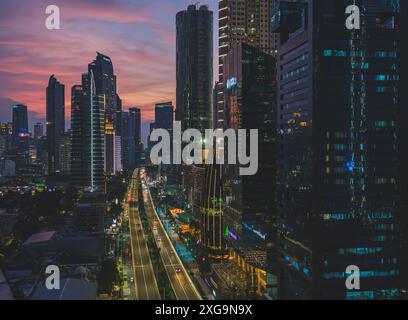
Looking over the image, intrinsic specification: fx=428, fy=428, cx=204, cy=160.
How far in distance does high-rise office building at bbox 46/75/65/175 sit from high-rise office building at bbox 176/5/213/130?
18610 millimetres

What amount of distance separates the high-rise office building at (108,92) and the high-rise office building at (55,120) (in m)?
5.86

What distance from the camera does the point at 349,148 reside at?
1402 cm

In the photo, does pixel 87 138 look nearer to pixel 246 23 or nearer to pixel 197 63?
pixel 246 23

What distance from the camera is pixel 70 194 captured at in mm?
36000

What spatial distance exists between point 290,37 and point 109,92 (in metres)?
63.6

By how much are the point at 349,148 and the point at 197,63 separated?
44.1 meters

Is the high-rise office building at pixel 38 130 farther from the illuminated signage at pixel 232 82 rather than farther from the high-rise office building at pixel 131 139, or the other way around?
the illuminated signage at pixel 232 82

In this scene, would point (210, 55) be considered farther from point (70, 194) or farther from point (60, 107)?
point (70, 194)

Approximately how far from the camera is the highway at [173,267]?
17344 millimetres

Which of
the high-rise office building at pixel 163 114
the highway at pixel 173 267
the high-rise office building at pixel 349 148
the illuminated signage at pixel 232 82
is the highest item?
the high-rise office building at pixel 163 114

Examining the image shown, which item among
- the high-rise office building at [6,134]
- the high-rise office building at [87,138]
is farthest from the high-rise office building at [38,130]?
the high-rise office building at [87,138]

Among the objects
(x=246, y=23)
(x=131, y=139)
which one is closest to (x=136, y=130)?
(x=131, y=139)

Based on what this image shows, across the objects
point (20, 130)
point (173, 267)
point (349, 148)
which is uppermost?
point (20, 130)
